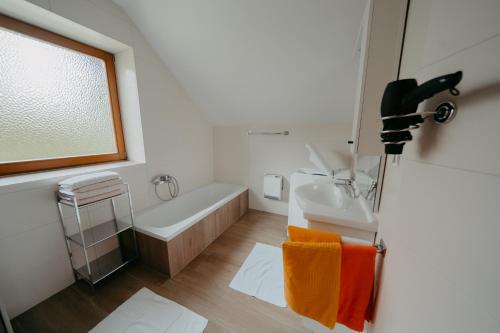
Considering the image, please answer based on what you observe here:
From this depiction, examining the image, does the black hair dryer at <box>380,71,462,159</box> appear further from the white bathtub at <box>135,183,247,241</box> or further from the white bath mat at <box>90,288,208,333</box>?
the white bathtub at <box>135,183,247,241</box>

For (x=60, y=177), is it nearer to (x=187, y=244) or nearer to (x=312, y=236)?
(x=187, y=244)

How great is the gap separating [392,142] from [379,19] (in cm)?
70

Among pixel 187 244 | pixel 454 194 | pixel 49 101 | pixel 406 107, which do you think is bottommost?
pixel 187 244

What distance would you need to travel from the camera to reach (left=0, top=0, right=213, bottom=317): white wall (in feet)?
3.90

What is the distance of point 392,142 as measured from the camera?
0.54 meters

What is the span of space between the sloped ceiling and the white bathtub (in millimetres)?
1431

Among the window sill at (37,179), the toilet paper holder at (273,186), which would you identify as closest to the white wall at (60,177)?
the window sill at (37,179)

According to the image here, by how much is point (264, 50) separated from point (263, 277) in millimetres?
2176

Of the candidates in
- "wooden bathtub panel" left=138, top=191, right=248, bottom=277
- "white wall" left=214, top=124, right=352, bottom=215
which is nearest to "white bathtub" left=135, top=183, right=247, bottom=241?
"wooden bathtub panel" left=138, top=191, right=248, bottom=277

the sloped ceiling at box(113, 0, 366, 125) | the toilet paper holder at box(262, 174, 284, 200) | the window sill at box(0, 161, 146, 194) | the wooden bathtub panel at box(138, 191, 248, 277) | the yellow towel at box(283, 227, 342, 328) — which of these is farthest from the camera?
the toilet paper holder at box(262, 174, 284, 200)

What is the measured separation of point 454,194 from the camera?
0.41 m

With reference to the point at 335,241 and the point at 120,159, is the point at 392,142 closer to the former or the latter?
the point at 335,241

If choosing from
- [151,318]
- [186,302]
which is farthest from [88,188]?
[186,302]

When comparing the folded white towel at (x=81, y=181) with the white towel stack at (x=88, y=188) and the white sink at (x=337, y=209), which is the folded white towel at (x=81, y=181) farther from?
the white sink at (x=337, y=209)
